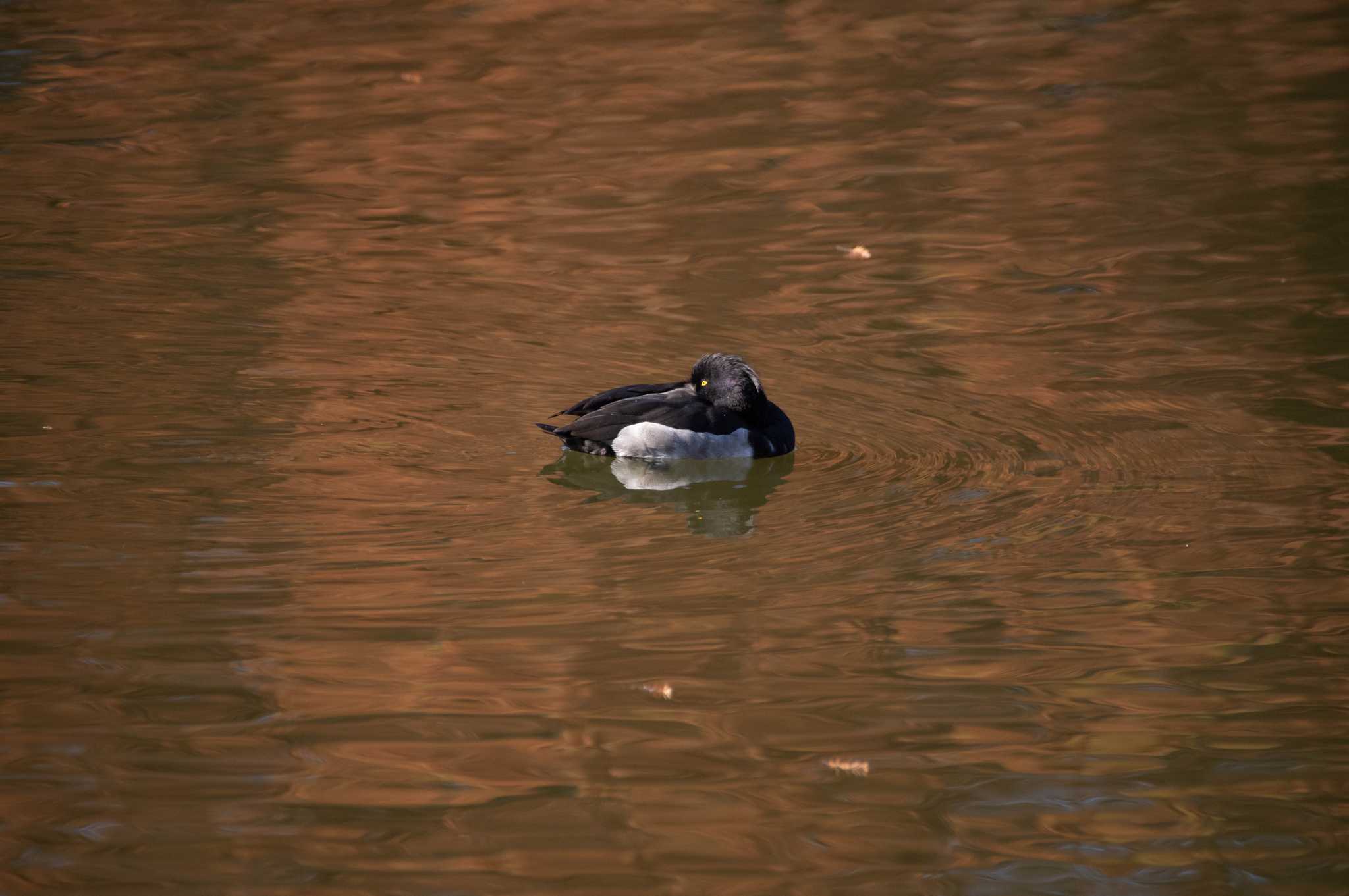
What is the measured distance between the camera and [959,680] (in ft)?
19.3

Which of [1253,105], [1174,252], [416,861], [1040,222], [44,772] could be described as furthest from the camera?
[1253,105]

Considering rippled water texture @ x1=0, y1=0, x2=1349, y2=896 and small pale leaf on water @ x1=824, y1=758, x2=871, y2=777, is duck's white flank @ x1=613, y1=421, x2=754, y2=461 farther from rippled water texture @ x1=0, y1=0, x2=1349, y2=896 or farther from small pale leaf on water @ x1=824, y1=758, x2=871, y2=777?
small pale leaf on water @ x1=824, y1=758, x2=871, y2=777

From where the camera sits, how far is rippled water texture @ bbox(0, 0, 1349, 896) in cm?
489

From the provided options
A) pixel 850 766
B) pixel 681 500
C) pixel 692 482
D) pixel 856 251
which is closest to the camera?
pixel 850 766

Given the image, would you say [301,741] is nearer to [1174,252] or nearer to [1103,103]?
[1174,252]

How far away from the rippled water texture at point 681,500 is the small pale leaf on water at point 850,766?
0.01 m

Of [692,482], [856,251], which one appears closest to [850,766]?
[692,482]

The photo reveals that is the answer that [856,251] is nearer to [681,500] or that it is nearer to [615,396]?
[615,396]

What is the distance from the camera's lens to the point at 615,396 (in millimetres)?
8711

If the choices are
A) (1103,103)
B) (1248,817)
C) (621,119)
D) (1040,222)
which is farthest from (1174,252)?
(1248,817)

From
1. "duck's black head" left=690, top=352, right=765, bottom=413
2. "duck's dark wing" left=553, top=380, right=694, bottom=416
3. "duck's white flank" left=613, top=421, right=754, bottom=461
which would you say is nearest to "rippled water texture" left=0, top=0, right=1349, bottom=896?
"duck's white flank" left=613, top=421, right=754, bottom=461

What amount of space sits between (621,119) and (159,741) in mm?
11907

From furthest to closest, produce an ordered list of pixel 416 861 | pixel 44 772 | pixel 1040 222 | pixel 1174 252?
pixel 1040 222 → pixel 1174 252 → pixel 44 772 → pixel 416 861

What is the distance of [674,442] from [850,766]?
12.3 ft
